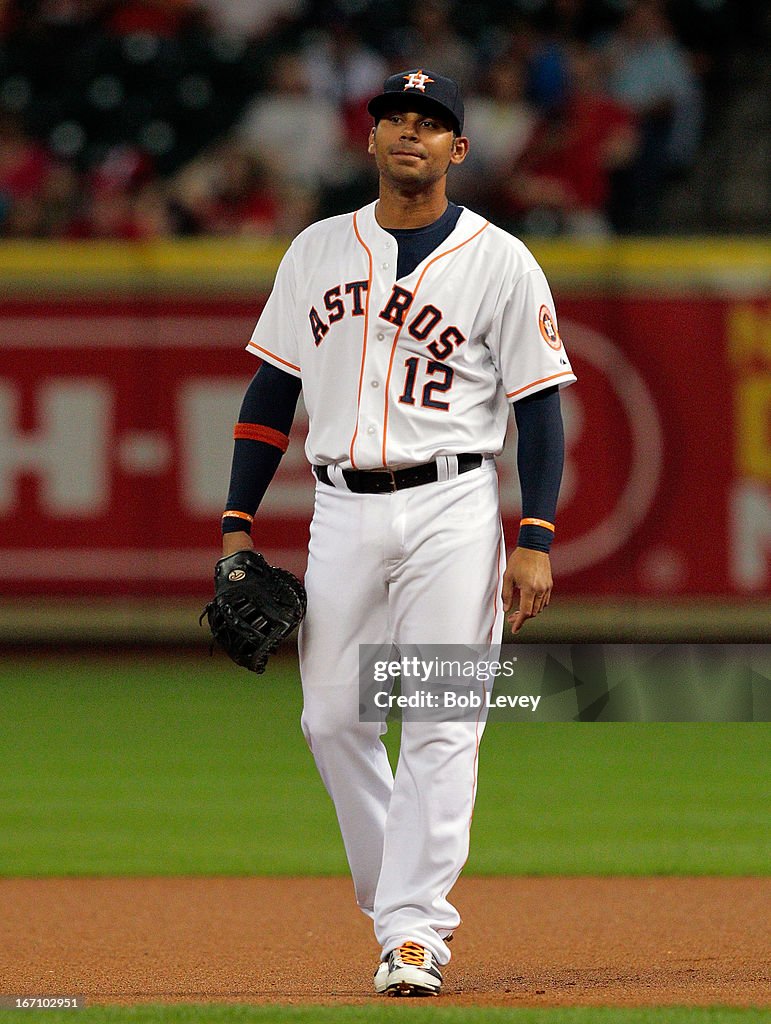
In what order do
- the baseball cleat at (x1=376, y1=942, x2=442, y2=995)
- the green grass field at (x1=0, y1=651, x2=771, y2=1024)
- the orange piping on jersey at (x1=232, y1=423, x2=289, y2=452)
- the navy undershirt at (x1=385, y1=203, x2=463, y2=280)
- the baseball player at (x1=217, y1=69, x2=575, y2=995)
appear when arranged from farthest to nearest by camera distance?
the green grass field at (x1=0, y1=651, x2=771, y2=1024) < the orange piping on jersey at (x1=232, y1=423, x2=289, y2=452) < the navy undershirt at (x1=385, y1=203, x2=463, y2=280) < the baseball player at (x1=217, y1=69, x2=575, y2=995) < the baseball cleat at (x1=376, y1=942, x2=442, y2=995)

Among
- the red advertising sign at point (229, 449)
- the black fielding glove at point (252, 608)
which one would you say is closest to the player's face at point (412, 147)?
the black fielding glove at point (252, 608)

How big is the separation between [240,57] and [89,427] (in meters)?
3.46

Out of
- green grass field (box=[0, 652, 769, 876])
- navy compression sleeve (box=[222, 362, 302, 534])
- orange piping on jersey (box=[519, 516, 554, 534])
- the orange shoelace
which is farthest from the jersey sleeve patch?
green grass field (box=[0, 652, 769, 876])

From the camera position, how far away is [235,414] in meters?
9.70

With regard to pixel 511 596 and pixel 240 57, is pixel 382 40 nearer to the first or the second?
pixel 240 57

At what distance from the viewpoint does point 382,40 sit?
11.7 m

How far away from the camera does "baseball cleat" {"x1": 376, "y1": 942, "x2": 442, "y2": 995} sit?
357 centimetres

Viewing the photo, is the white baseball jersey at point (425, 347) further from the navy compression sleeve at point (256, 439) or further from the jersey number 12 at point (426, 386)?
the navy compression sleeve at point (256, 439)

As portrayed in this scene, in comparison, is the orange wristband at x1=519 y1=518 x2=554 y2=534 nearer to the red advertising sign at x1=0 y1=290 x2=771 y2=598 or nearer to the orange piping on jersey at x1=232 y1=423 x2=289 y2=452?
the orange piping on jersey at x1=232 y1=423 x2=289 y2=452

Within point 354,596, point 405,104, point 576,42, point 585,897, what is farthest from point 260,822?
point 576,42

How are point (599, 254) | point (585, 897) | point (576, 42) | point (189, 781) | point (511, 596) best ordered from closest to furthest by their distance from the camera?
point (511, 596) < point (585, 897) < point (189, 781) < point (599, 254) < point (576, 42)

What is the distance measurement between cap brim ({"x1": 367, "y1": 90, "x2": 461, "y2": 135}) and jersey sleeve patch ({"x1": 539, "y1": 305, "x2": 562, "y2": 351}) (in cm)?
43

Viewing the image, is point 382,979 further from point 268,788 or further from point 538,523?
point 268,788

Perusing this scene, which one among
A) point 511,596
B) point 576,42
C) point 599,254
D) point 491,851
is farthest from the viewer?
point 576,42
